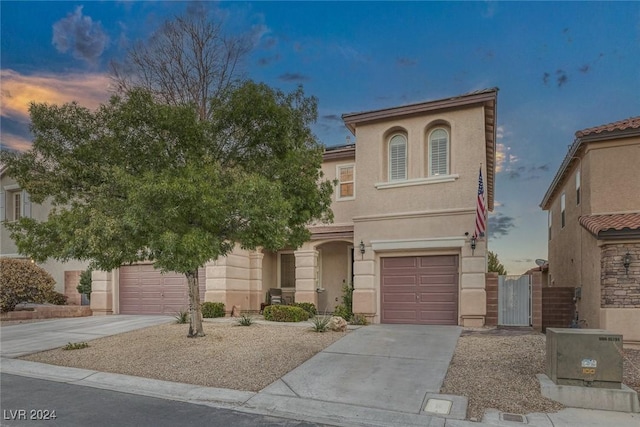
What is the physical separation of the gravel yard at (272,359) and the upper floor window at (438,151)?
544 centimetres

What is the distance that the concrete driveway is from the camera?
40.2 feet

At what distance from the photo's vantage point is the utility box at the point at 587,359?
6852mm

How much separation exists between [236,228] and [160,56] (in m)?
8.47

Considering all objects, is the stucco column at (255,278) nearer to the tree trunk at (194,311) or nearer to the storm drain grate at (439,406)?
the tree trunk at (194,311)

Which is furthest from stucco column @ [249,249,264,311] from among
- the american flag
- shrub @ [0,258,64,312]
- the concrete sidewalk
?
the american flag

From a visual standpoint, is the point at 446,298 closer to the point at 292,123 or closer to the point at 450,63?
the point at 292,123

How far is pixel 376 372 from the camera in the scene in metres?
8.66

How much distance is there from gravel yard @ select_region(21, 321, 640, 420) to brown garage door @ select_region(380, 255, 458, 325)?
1671mm

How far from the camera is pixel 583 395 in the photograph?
22.4 feet

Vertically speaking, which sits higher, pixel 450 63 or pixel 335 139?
pixel 450 63

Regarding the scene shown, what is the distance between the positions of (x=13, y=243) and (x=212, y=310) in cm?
1472

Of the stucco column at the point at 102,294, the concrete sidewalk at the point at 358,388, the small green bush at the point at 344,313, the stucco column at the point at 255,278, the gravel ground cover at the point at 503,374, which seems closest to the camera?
the concrete sidewalk at the point at 358,388

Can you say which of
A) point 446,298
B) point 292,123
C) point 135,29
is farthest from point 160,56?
point 446,298

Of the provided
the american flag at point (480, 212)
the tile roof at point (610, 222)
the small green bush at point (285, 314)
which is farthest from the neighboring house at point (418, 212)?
the tile roof at point (610, 222)
